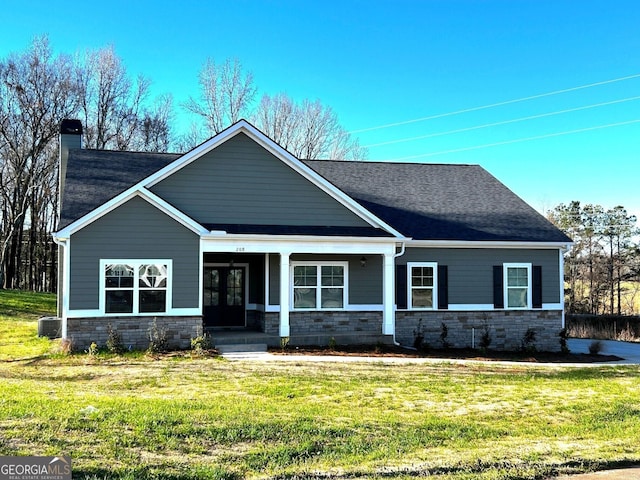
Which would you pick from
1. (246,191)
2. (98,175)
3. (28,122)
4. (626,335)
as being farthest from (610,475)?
(28,122)

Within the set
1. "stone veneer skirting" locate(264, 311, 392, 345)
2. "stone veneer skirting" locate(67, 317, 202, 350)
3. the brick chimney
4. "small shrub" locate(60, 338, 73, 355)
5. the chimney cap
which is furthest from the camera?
the chimney cap

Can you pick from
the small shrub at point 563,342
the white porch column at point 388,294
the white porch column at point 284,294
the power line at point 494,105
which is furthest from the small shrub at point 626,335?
the white porch column at point 284,294

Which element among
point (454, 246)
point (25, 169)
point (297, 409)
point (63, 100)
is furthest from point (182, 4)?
point (25, 169)

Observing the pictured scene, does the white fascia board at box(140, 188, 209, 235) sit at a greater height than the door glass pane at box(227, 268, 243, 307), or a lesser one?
greater

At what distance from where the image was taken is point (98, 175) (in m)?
17.5

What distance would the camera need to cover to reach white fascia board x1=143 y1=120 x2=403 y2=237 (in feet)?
50.8

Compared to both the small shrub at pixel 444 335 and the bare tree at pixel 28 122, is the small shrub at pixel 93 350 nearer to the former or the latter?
the small shrub at pixel 444 335

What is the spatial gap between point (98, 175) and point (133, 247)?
4.07 meters

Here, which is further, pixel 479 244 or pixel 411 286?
pixel 479 244

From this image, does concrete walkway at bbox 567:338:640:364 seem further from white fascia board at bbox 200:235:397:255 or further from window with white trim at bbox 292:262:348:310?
window with white trim at bbox 292:262:348:310

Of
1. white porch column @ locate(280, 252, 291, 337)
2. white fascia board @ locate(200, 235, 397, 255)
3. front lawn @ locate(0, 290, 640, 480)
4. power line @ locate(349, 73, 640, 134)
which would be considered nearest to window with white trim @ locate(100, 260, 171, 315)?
white fascia board @ locate(200, 235, 397, 255)

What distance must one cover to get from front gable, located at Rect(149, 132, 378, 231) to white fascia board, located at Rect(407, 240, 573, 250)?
2.08 m

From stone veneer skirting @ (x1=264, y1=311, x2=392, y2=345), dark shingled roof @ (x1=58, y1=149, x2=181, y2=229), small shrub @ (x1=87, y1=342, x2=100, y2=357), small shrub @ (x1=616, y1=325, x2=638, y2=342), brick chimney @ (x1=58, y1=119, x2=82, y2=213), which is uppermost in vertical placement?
brick chimney @ (x1=58, y1=119, x2=82, y2=213)

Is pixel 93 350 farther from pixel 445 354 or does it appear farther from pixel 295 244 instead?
pixel 445 354
